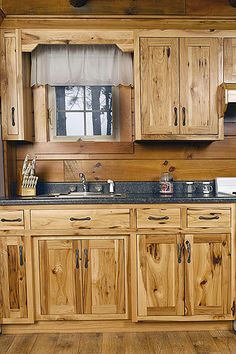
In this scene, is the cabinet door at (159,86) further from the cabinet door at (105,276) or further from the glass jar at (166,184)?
the cabinet door at (105,276)

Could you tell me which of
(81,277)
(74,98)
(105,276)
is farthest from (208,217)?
(74,98)

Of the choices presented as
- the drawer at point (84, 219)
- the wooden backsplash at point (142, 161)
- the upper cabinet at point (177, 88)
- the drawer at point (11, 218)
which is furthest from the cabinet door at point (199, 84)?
the drawer at point (11, 218)

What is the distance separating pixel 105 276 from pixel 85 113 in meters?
1.41

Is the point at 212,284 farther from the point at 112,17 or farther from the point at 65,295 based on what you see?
the point at 112,17

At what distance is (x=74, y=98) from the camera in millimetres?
3137

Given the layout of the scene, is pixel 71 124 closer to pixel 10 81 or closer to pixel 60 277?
pixel 10 81

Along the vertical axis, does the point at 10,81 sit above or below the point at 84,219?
above

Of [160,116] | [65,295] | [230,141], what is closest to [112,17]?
[160,116]

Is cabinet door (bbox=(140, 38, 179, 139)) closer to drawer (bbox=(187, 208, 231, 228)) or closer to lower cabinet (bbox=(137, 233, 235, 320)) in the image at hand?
drawer (bbox=(187, 208, 231, 228))

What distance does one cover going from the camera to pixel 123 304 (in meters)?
2.50

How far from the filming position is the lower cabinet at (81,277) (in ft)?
8.15

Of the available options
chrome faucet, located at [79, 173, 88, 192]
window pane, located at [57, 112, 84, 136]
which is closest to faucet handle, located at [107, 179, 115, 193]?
chrome faucet, located at [79, 173, 88, 192]

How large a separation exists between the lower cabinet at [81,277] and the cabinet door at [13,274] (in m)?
0.09

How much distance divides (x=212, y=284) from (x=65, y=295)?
1.00 m
